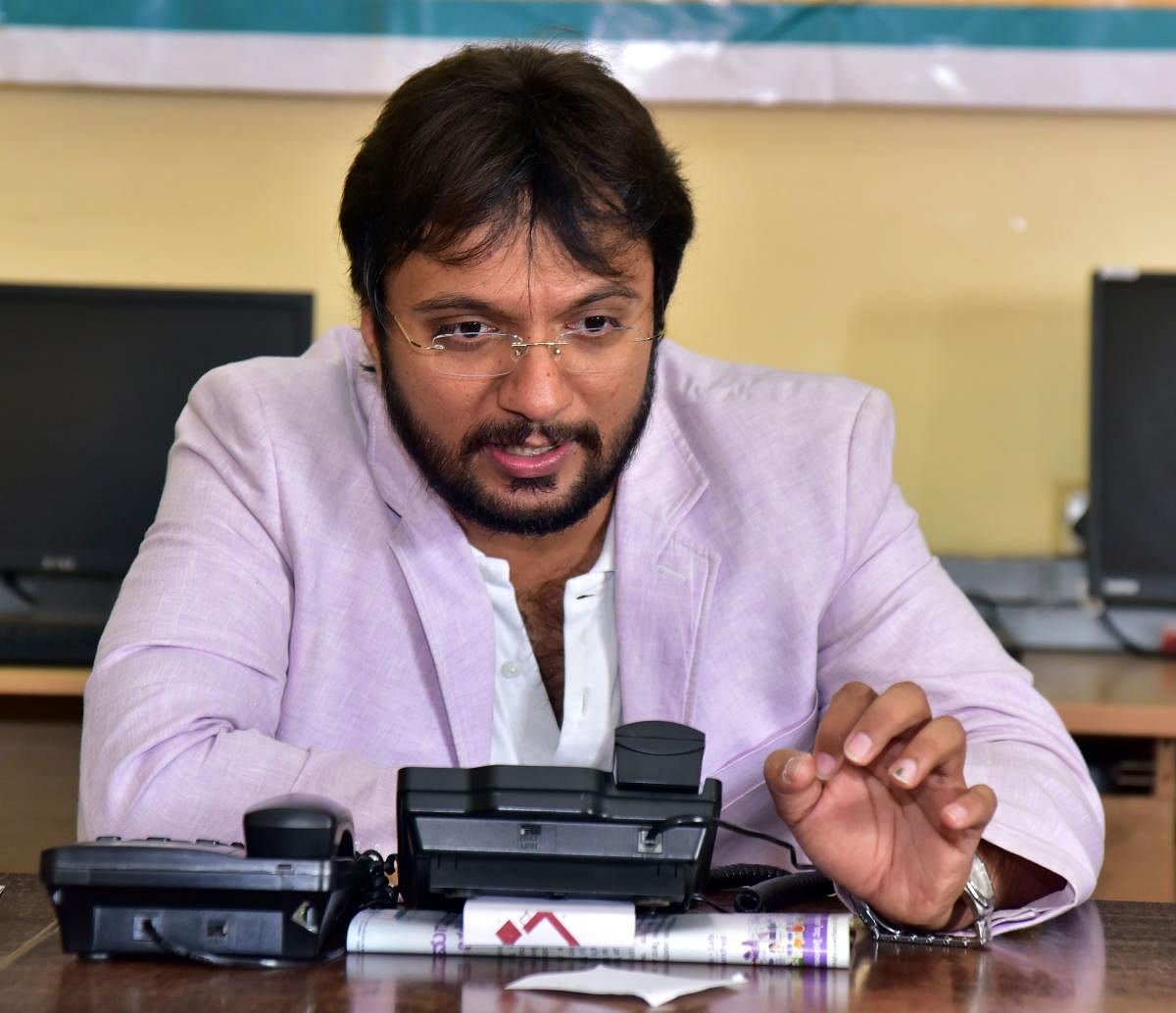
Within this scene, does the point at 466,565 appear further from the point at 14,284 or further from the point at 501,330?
the point at 14,284

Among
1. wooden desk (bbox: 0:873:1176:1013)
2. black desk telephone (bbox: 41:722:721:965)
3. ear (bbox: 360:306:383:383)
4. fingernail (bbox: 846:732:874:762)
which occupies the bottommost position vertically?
wooden desk (bbox: 0:873:1176:1013)

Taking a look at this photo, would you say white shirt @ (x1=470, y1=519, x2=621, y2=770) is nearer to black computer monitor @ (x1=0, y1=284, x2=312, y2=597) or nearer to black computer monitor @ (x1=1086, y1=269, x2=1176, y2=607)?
black computer monitor @ (x1=0, y1=284, x2=312, y2=597)

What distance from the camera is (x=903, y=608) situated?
1.54 metres

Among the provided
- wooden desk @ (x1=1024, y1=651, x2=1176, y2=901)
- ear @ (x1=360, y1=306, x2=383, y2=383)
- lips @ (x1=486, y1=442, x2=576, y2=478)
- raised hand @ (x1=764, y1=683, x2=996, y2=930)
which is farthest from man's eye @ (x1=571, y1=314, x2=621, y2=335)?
wooden desk @ (x1=1024, y1=651, x2=1176, y2=901)

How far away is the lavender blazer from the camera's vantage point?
56.7 inches

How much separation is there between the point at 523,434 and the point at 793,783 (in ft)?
1.93

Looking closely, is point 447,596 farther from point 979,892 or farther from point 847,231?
point 847,231

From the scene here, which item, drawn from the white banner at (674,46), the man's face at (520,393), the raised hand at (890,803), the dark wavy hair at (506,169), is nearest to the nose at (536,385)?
the man's face at (520,393)

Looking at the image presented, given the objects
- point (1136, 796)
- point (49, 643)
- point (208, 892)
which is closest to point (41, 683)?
point (49, 643)

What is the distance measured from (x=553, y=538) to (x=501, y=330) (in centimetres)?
32

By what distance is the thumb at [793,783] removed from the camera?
105 centimetres

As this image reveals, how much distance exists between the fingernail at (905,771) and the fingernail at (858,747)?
24 mm

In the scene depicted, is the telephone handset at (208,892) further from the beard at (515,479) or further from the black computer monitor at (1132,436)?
the black computer monitor at (1132,436)

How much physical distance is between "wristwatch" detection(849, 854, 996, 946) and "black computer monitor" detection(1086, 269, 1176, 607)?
1.62 m
